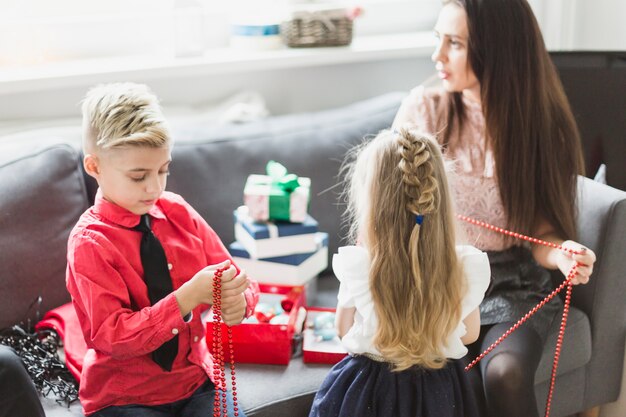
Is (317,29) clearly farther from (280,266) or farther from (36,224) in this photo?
(36,224)

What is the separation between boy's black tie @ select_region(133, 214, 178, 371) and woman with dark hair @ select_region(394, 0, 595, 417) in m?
0.72

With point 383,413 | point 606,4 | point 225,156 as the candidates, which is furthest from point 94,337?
point 606,4

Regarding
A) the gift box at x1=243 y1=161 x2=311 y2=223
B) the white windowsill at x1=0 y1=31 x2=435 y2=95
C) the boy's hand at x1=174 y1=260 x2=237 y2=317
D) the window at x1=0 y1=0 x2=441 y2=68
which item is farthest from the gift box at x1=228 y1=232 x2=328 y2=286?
the window at x1=0 y1=0 x2=441 y2=68

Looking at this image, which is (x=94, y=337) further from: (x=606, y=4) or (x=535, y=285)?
(x=606, y=4)

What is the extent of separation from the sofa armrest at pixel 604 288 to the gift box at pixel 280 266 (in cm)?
69

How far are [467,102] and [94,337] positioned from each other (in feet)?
3.68

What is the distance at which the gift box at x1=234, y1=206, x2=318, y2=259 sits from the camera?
1.90m

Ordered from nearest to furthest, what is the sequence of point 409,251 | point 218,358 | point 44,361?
point 409,251 → point 218,358 → point 44,361

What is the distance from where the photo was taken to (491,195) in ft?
6.33

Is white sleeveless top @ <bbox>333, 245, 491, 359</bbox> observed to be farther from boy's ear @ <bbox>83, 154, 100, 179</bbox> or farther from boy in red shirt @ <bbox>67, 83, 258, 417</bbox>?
boy's ear @ <bbox>83, 154, 100, 179</bbox>

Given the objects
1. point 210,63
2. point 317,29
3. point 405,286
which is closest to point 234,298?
point 405,286

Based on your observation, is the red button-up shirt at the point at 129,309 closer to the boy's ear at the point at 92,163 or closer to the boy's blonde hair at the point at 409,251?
the boy's ear at the point at 92,163

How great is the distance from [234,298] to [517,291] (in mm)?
755

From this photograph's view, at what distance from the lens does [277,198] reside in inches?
74.7
